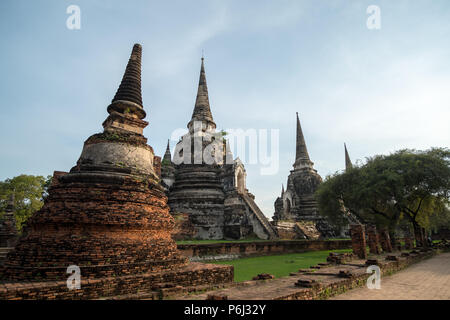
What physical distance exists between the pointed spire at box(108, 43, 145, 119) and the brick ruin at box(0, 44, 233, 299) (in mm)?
1113

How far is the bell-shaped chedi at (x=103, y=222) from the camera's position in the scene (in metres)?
5.39

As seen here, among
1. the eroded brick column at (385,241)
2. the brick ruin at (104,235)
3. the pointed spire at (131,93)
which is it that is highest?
the pointed spire at (131,93)

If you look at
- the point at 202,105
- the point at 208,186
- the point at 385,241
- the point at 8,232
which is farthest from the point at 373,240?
the point at 8,232

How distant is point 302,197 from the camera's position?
1150 inches

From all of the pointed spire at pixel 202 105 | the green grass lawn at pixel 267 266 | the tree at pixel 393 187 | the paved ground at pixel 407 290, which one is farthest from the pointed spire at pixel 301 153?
the paved ground at pixel 407 290

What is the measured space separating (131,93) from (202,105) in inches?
592

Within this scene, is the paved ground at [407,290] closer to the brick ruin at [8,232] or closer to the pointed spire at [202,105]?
the brick ruin at [8,232]

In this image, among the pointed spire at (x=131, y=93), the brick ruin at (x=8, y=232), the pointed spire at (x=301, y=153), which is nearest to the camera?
the pointed spire at (x=131, y=93)

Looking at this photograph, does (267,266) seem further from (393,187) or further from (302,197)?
(302,197)

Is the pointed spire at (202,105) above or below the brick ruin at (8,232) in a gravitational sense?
above

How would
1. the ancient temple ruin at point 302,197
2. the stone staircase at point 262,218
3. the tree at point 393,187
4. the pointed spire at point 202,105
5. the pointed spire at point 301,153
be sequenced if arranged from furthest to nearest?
1. the pointed spire at point 301,153
2. the ancient temple ruin at point 302,197
3. the pointed spire at point 202,105
4. the stone staircase at point 262,218
5. the tree at point 393,187

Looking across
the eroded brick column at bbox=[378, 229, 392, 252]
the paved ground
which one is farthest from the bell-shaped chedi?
the eroded brick column at bbox=[378, 229, 392, 252]
